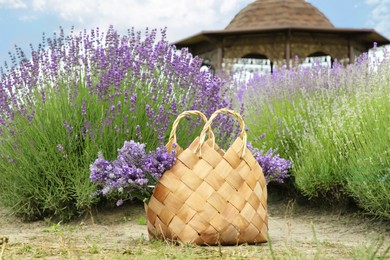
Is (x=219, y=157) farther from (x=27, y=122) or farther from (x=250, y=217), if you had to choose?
(x=27, y=122)

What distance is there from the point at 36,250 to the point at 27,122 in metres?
1.88

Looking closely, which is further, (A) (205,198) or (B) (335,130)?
(B) (335,130)

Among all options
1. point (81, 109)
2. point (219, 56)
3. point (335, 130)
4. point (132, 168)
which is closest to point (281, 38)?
point (219, 56)

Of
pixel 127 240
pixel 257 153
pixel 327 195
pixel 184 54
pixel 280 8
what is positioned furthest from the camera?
pixel 280 8

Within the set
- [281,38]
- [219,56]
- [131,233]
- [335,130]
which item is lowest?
[131,233]

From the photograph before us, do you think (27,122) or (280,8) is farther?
(280,8)

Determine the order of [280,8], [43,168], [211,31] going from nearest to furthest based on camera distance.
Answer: [43,168], [211,31], [280,8]

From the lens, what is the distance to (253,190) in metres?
3.67

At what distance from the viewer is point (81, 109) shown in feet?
16.0

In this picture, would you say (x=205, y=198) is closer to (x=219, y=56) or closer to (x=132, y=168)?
(x=132, y=168)

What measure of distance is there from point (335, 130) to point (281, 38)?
11020 mm

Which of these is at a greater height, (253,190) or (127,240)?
(253,190)

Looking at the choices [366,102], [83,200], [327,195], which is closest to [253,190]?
[83,200]

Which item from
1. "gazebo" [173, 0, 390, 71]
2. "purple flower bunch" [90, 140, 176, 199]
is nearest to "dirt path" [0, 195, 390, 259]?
"purple flower bunch" [90, 140, 176, 199]
